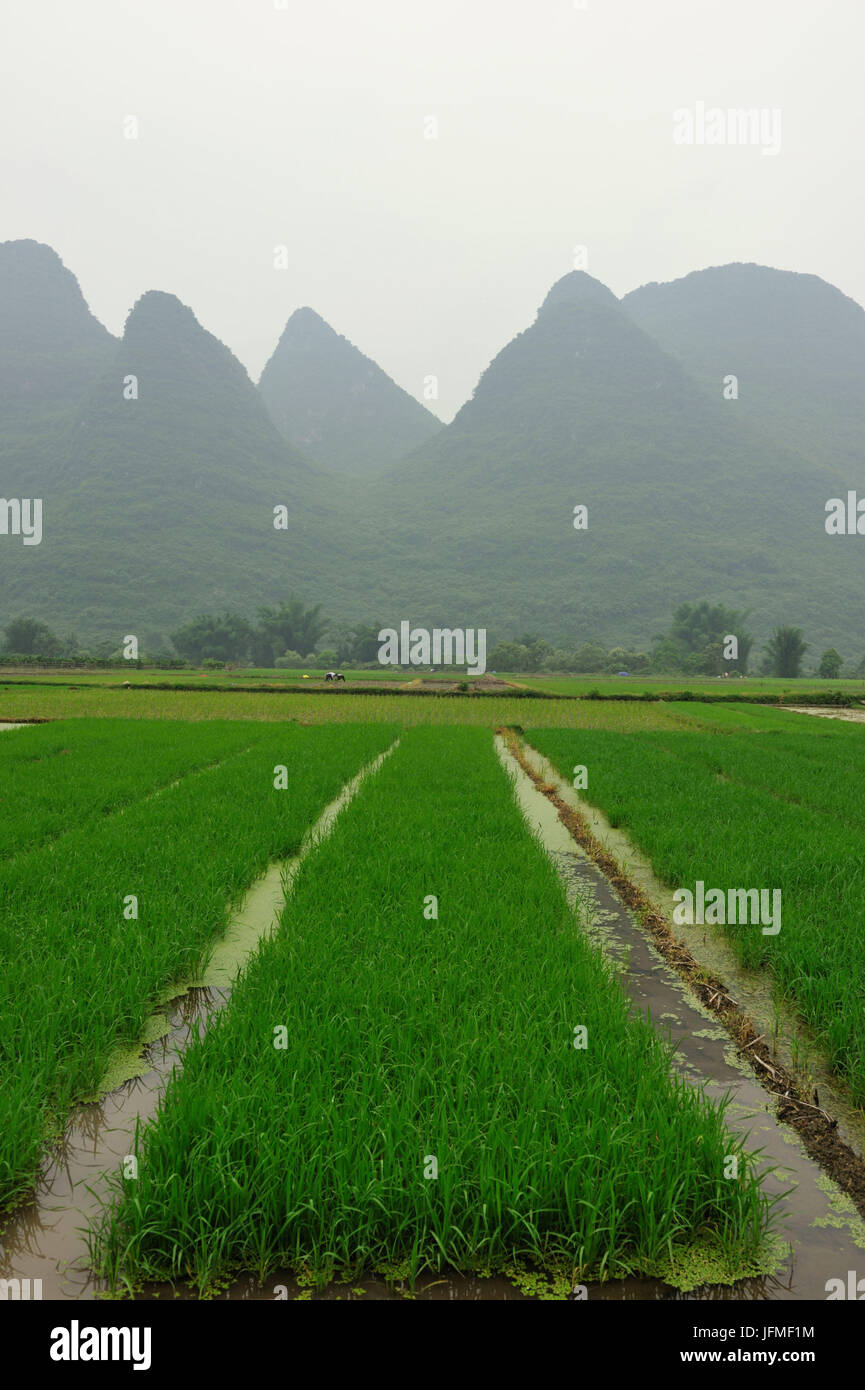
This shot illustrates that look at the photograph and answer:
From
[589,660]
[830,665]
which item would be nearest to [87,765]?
[589,660]

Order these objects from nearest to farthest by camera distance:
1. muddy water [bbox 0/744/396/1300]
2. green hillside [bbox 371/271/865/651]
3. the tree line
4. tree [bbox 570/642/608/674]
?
muddy water [bbox 0/744/396/1300] → the tree line → tree [bbox 570/642/608/674] → green hillside [bbox 371/271/865/651]

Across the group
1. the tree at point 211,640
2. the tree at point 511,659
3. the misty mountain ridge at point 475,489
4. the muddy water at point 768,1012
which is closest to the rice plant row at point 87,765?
the muddy water at point 768,1012

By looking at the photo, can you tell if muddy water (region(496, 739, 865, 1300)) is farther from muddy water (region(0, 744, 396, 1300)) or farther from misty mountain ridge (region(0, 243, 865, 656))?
misty mountain ridge (region(0, 243, 865, 656))

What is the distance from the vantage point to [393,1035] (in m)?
3.57

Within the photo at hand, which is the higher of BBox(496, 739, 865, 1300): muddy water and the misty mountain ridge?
the misty mountain ridge

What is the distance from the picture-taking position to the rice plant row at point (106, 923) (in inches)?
128

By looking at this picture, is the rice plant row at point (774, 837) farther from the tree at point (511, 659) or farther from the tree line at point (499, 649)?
the tree line at point (499, 649)

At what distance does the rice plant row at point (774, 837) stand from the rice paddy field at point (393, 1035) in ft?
0.12

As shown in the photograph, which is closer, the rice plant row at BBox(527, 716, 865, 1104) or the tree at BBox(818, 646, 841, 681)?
the rice plant row at BBox(527, 716, 865, 1104)

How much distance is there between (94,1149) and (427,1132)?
147cm

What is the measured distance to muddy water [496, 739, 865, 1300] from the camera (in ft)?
7.93

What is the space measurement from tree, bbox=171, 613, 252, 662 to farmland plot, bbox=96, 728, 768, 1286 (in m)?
79.7

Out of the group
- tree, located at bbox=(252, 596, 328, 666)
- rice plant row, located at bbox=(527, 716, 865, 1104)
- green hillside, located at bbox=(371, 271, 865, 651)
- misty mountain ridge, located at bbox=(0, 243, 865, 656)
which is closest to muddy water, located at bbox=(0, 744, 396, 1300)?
rice plant row, located at bbox=(527, 716, 865, 1104)
